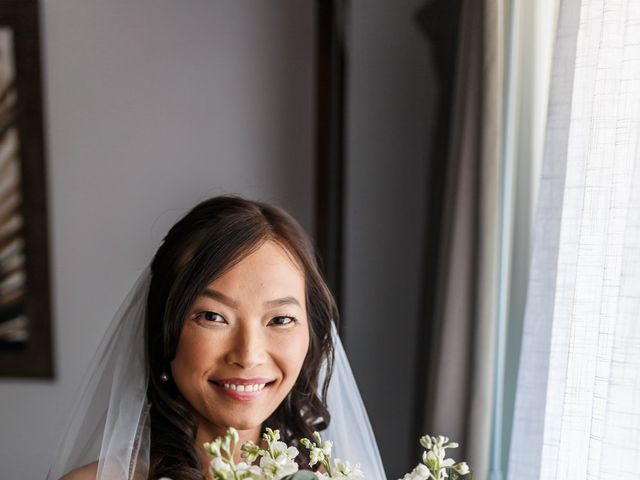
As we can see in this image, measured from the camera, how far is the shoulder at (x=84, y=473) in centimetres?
122

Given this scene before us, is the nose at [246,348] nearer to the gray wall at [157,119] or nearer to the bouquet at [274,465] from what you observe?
the bouquet at [274,465]

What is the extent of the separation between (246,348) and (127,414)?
26 cm

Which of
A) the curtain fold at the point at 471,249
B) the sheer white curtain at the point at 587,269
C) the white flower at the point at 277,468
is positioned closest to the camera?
the white flower at the point at 277,468

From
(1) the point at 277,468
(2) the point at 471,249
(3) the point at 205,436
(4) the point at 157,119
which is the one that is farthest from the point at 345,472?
(4) the point at 157,119

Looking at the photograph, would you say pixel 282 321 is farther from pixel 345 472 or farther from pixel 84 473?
pixel 84 473

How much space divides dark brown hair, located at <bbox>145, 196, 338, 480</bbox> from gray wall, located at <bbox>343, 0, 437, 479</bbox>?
749mm

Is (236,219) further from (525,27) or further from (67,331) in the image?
(67,331)

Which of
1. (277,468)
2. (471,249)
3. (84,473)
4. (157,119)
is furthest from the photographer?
(157,119)

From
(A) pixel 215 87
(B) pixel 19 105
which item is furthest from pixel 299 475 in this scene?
(B) pixel 19 105

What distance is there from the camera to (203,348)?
113 cm

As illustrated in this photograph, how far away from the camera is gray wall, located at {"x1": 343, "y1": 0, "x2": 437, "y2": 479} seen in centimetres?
201

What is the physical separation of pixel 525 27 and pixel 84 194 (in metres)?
1.47

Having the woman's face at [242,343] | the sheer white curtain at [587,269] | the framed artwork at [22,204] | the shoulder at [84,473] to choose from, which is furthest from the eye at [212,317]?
the framed artwork at [22,204]

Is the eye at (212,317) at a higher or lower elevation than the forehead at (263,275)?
lower
